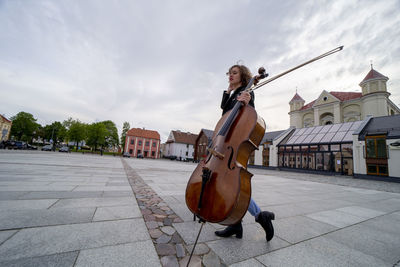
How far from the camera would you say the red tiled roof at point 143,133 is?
158 feet

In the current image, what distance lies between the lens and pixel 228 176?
145cm

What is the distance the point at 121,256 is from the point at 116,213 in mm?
1122

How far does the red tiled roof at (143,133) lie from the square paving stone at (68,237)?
161 ft

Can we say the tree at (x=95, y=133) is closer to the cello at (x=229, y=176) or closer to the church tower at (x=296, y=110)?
the church tower at (x=296, y=110)

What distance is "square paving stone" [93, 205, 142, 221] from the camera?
84.7 inches

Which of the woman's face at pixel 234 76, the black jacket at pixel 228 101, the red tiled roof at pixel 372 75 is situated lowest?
the black jacket at pixel 228 101

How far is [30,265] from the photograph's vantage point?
114 centimetres

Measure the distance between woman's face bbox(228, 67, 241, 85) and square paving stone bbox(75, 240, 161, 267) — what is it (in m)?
2.13

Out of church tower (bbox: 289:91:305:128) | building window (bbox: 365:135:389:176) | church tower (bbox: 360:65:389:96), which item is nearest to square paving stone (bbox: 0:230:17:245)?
building window (bbox: 365:135:389:176)

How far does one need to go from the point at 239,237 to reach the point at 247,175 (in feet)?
2.86

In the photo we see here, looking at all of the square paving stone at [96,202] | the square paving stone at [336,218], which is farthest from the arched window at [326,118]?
the square paving stone at [96,202]

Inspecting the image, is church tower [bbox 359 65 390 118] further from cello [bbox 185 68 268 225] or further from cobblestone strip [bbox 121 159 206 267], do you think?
cobblestone strip [bbox 121 159 206 267]

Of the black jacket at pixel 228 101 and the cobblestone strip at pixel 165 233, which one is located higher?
the black jacket at pixel 228 101

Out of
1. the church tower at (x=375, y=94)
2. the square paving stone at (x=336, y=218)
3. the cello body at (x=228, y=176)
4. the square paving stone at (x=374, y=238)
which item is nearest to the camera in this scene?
the cello body at (x=228, y=176)
